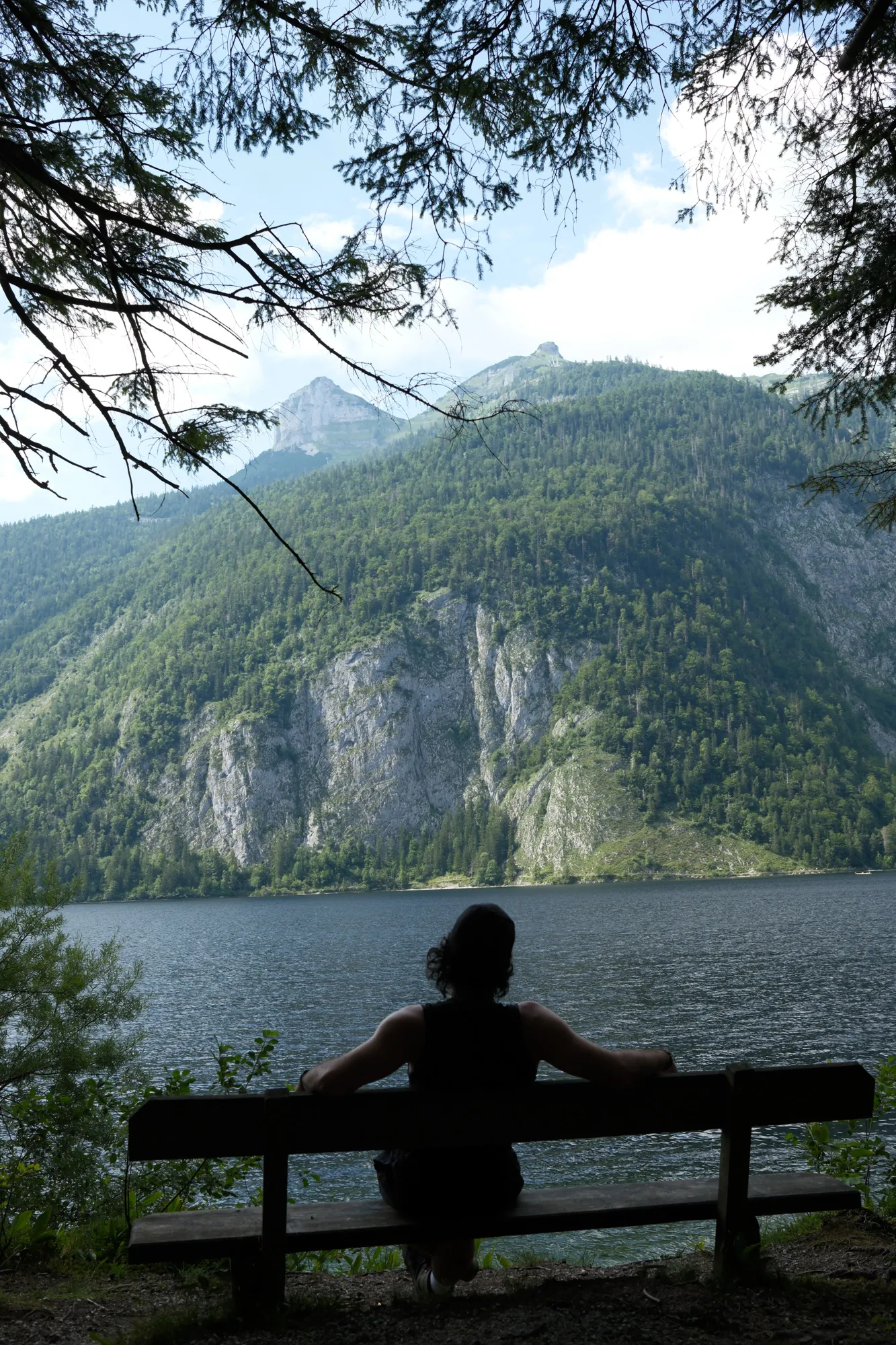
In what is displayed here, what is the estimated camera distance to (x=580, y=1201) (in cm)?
380

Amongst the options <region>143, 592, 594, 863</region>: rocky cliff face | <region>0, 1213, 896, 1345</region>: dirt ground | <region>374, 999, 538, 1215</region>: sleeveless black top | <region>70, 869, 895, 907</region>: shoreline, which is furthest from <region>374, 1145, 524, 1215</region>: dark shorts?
<region>143, 592, 594, 863</region>: rocky cliff face

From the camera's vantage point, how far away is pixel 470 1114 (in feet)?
11.1

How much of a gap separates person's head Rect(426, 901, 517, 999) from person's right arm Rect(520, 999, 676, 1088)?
0.56ft

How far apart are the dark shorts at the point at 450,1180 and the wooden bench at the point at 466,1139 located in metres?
0.05

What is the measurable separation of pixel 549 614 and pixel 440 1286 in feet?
599

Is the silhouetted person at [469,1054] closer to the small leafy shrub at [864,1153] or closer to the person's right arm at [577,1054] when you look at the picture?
the person's right arm at [577,1054]

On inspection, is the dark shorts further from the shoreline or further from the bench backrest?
the shoreline

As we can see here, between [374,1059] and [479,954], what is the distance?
48 cm

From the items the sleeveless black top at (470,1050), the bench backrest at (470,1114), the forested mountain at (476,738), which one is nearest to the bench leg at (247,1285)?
the bench backrest at (470,1114)

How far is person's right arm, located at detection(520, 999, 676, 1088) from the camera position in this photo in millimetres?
3449

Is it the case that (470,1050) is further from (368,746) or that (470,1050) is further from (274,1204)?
(368,746)

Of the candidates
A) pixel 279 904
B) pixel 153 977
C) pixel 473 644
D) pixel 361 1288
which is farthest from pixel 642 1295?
pixel 473 644

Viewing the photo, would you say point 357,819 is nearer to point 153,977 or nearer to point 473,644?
point 473,644

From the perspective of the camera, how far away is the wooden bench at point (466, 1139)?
3309 millimetres
